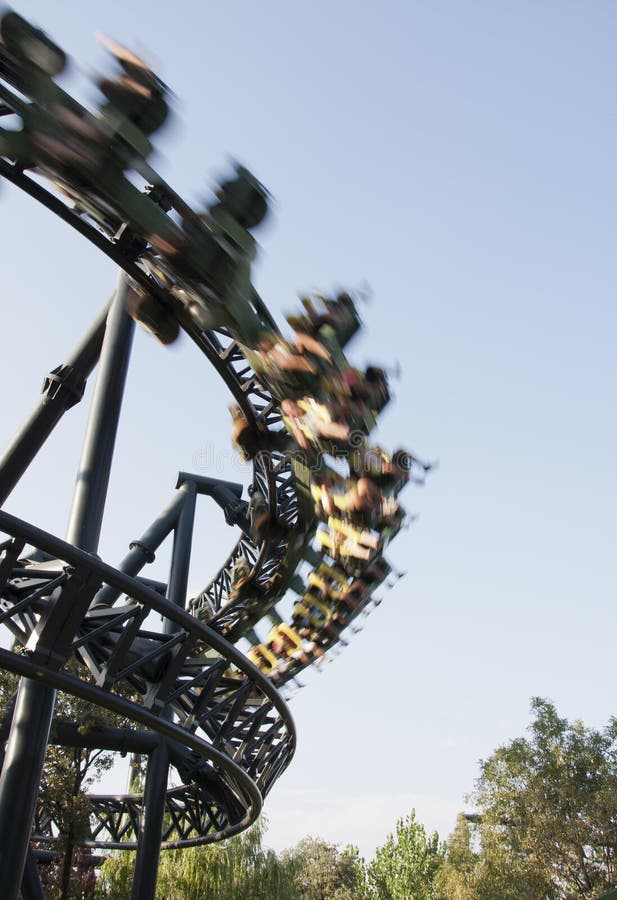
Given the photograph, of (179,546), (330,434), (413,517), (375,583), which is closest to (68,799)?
(179,546)

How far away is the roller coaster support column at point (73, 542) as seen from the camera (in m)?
6.09

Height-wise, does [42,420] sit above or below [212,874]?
above

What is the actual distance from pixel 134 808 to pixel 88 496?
9.82 meters

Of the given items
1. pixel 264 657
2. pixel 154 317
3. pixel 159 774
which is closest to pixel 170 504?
pixel 264 657

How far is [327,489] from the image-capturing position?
8.16 m

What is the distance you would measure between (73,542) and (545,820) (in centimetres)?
2100

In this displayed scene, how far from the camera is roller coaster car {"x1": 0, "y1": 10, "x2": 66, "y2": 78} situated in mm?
4914

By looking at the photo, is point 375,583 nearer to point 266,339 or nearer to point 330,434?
point 330,434

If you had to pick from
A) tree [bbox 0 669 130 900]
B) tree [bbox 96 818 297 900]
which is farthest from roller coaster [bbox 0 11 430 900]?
tree [bbox 96 818 297 900]

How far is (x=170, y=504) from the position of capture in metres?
11.5

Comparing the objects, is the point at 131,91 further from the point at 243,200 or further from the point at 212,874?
the point at 212,874

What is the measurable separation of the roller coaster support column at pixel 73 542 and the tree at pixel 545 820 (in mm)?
20655

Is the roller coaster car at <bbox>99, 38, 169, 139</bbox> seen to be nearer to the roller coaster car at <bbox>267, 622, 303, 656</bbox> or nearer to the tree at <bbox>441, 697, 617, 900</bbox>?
the roller coaster car at <bbox>267, 622, 303, 656</bbox>

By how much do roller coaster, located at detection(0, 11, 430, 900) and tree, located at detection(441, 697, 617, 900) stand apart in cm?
1536
